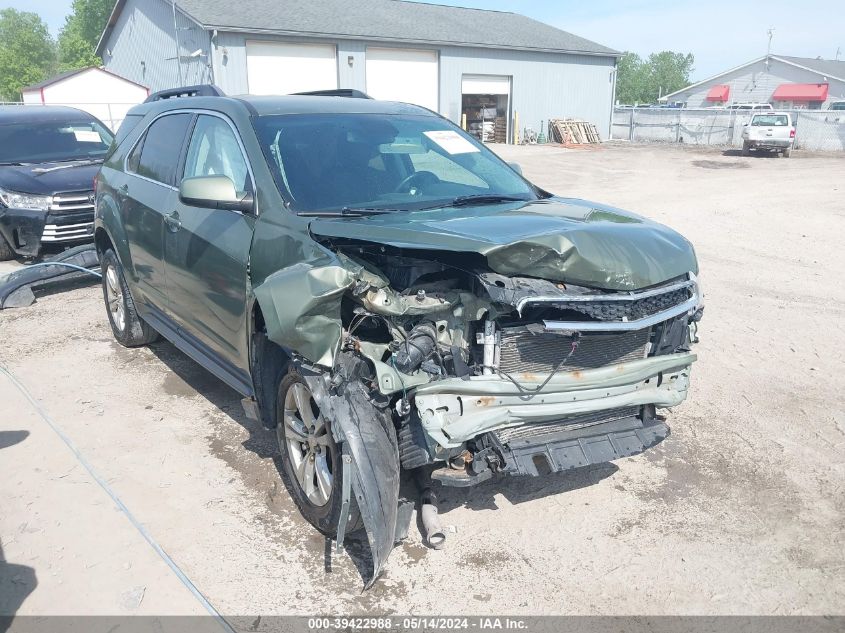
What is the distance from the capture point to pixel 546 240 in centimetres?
305

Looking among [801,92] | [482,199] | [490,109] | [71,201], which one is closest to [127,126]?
[482,199]

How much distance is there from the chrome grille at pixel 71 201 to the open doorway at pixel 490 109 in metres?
24.9

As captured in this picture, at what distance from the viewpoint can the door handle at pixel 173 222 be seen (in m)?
4.48

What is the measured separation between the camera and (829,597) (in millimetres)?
3078

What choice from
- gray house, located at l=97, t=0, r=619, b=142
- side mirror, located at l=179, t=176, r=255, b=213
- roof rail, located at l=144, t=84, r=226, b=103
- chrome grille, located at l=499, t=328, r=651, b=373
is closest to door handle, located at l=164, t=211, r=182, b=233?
side mirror, located at l=179, t=176, r=255, b=213

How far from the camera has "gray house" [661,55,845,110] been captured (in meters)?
57.7

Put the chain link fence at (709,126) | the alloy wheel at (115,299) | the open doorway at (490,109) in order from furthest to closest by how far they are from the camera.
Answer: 1. the open doorway at (490,109)
2. the chain link fence at (709,126)
3. the alloy wheel at (115,299)

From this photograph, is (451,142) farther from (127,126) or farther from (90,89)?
(90,89)

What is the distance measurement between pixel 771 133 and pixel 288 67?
18.0 metres

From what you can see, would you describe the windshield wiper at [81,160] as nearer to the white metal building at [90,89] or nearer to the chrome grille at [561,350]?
the chrome grille at [561,350]

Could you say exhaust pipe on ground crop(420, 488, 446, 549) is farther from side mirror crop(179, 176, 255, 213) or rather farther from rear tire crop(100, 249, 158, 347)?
rear tire crop(100, 249, 158, 347)

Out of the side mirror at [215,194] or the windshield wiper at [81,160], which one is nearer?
the side mirror at [215,194]

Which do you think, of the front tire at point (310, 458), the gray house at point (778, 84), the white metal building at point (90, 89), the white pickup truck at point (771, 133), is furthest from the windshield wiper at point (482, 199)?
the gray house at point (778, 84)

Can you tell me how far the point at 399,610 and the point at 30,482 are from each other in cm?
235
